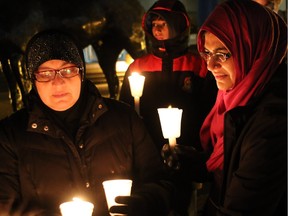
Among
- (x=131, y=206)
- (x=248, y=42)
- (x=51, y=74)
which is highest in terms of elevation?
(x=248, y=42)

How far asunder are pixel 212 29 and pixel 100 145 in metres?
0.85

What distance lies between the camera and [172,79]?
4.15m

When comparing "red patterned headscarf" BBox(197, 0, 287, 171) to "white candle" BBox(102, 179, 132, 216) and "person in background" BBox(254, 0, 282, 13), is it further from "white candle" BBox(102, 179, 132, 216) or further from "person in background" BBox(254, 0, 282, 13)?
"person in background" BBox(254, 0, 282, 13)

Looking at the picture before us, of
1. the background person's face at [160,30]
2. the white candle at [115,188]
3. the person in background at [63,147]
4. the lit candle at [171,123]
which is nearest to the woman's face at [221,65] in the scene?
the lit candle at [171,123]

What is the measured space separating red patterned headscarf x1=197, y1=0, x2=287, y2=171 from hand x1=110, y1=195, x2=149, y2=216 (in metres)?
0.47

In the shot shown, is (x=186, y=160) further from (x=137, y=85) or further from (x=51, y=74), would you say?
(x=137, y=85)

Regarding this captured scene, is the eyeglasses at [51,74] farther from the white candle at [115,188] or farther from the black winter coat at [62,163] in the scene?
the white candle at [115,188]

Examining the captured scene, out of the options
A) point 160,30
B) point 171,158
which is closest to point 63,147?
point 171,158

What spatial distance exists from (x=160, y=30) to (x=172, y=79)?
0.48m

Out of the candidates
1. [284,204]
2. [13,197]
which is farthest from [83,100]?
[284,204]

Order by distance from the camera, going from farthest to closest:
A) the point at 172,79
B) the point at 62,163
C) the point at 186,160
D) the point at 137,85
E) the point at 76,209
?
1. the point at 172,79
2. the point at 137,85
3. the point at 186,160
4. the point at 62,163
5. the point at 76,209

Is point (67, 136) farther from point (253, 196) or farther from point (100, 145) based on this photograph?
point (253, 196)

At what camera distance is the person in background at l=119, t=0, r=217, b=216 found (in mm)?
3992

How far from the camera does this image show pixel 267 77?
7.20 ft
